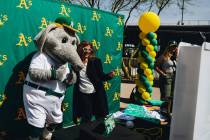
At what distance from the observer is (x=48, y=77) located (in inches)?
143

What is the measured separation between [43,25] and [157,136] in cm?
223

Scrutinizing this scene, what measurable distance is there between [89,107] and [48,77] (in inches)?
50.6

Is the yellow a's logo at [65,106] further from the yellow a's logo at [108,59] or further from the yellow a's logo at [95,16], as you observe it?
the yellow a's logo at [95,16]

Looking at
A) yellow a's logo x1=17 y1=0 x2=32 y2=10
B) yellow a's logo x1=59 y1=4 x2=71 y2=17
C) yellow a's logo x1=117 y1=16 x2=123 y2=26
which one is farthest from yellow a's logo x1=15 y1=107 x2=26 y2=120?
yellow a's logo x1=117 y1=16 x2=123 y2=26

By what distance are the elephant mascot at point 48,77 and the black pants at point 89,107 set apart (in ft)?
2.42

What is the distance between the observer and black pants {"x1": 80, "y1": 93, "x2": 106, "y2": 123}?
4684mm

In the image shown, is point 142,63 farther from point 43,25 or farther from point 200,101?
point 200,101

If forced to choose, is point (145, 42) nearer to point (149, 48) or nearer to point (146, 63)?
point (149, 48)

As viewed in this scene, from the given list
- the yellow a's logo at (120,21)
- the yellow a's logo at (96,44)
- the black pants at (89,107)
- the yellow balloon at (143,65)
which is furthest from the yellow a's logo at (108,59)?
the yellow balloon at (143,65)

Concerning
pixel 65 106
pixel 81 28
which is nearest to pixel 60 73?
pixel 65 106

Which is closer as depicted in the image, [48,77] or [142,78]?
[48,77]

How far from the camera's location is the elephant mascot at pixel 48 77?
144 inches

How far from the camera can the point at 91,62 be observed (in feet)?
15.5

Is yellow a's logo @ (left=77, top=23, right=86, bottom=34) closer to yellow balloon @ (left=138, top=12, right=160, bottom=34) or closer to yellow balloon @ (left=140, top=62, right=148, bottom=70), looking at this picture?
yellow balloon @ (left=138, top=12, right=160, bottom=34)
